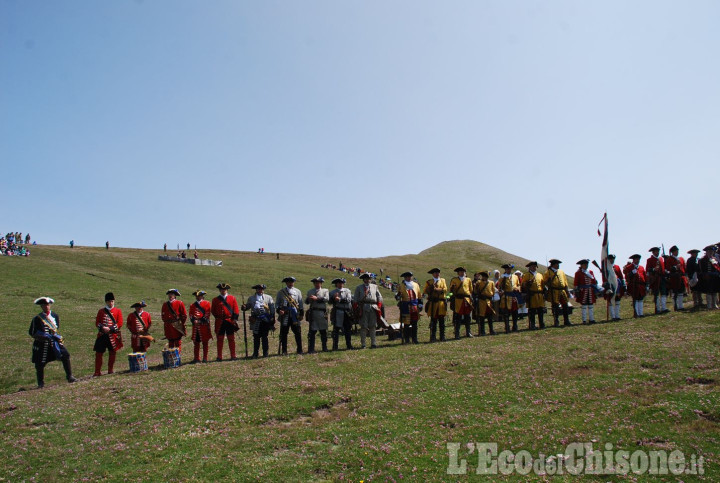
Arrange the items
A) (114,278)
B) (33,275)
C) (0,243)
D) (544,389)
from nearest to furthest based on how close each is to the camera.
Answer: (544,389)
(33,275)
(114,278)
(0,243)

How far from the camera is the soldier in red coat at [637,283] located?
63.8ft

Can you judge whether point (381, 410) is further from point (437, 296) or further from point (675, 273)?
point (675, 273)

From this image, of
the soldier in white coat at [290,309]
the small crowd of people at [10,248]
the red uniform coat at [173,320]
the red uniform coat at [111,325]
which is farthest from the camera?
the small crowd of people at [10,248]

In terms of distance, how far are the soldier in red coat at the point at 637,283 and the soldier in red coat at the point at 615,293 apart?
545 mm

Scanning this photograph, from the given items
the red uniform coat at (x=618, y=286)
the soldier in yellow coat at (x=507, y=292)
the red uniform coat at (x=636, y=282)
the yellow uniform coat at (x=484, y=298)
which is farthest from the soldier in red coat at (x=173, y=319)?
the red uniform coat at (x=636, y=282)

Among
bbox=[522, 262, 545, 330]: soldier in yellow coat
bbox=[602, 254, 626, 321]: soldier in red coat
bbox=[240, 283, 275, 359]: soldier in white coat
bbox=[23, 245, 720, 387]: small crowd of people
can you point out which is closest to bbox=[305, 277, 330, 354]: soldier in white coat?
bbox=[23, 245, 720, 387]: small crowd of people

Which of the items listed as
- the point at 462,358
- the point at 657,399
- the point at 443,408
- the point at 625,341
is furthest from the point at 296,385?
the point at 625,341

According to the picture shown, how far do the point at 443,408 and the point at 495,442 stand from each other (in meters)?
1.77

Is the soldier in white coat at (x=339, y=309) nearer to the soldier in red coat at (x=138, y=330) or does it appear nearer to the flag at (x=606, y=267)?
the soldier in red coat at (x=138, y=330)

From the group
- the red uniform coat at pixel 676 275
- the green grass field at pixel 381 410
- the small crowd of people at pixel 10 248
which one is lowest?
the green grass field at pixel 381 410

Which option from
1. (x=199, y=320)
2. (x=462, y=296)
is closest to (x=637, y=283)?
(x=462, y=296)

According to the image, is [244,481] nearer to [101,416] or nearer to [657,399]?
[101,416]

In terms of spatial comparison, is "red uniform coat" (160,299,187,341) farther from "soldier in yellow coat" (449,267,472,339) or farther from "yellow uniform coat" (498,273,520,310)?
"yellow uniform coat" (498,273,520,310)

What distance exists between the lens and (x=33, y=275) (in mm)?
41969
